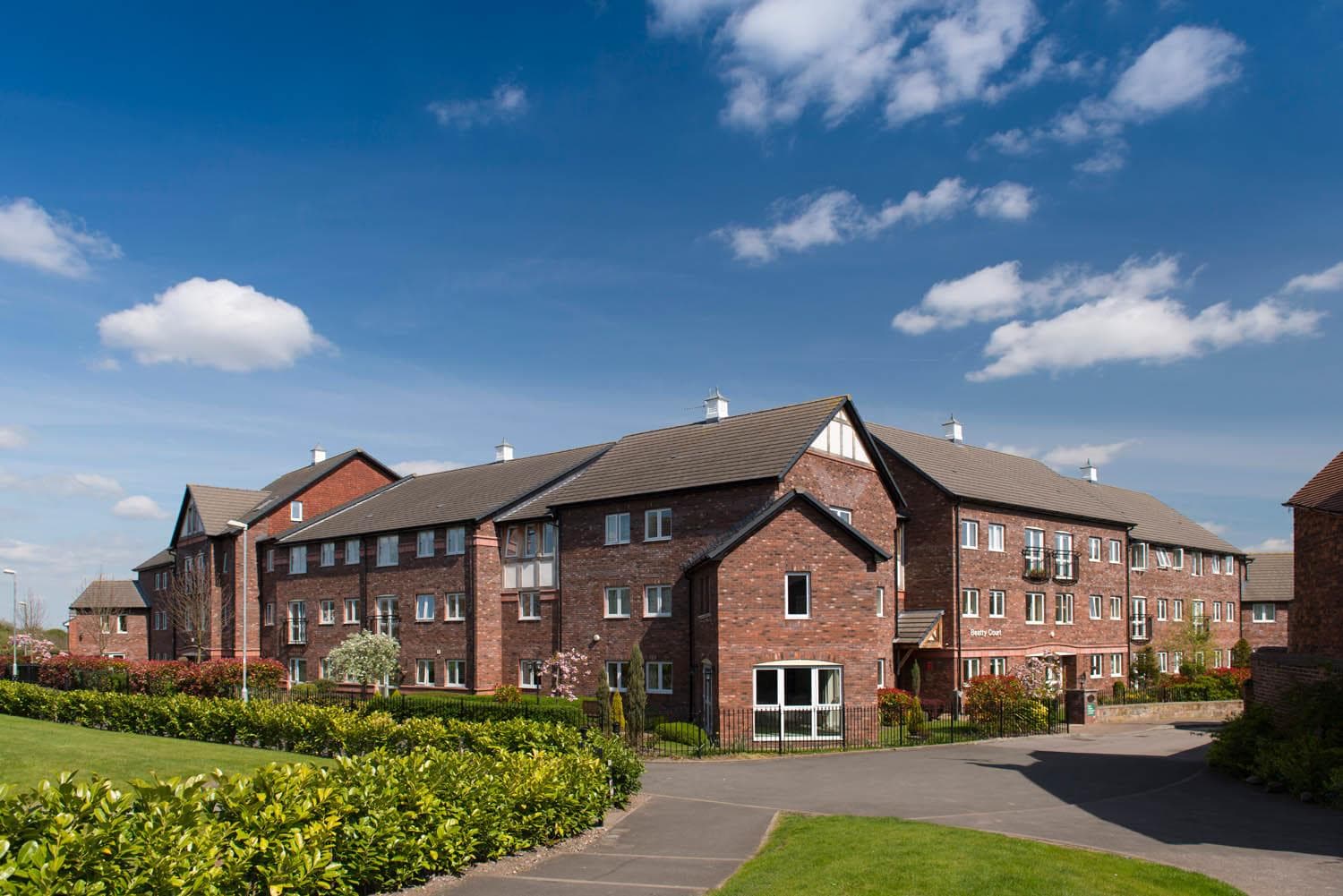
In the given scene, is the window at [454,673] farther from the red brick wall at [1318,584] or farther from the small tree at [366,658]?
the red brick wall at [1318,584]

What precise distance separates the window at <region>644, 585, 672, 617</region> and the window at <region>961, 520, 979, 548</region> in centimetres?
1307

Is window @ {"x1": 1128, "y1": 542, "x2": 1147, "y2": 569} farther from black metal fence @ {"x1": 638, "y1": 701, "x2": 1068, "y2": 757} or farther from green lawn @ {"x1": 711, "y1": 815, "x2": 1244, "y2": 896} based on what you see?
green lawn @ {"x1": 711, "y1": 815, "x2": 1244, "y2": 896}

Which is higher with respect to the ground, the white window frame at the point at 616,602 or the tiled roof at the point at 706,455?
the tiled roof at the point at 706,455

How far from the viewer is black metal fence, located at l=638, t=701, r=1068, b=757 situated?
A: 28.6m

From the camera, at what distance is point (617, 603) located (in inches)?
1459

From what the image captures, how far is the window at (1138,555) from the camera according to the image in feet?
173

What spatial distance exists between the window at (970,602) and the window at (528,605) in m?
16.3

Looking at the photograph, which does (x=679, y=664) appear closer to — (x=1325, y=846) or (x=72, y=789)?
(x=1325, y=846)

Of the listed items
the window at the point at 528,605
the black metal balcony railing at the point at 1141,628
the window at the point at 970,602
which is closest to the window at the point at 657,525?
the window at the point at 528,605

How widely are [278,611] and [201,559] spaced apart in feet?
25.3

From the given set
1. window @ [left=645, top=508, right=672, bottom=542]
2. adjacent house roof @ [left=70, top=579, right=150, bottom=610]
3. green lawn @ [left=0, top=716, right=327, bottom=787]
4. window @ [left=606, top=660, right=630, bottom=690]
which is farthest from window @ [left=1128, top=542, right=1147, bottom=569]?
adjacent house roof @ [left=70, top=579, right=150, bottom=610]

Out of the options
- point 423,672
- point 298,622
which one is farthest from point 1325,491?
point 298,622

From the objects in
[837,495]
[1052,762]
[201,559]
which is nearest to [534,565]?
[837,495]

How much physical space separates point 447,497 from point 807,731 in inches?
934
